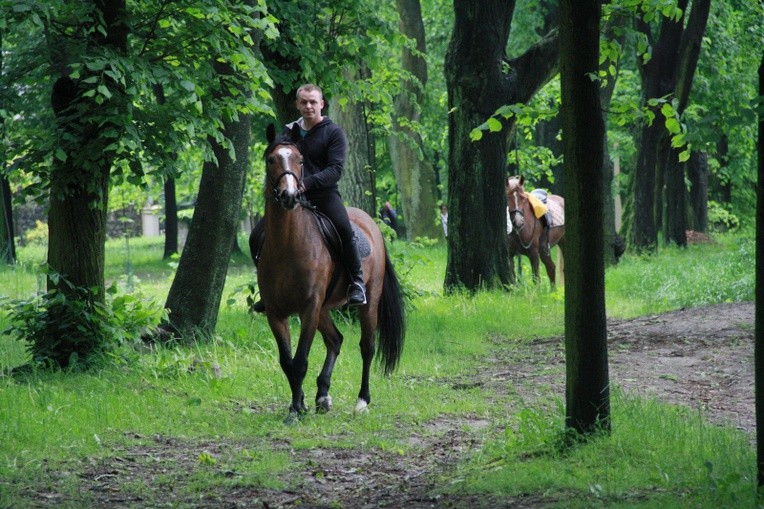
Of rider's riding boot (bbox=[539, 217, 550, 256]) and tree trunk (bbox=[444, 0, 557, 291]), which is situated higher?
tree trunk (bbox=[444, 0, 557, 291])

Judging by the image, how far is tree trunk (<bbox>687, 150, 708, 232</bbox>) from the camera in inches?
1531

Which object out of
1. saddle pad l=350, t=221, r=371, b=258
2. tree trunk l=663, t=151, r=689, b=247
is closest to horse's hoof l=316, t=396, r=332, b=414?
saddle pad l=350, t=221, r=371, b=258

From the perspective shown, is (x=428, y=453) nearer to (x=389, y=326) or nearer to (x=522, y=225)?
(x=389, y=326)

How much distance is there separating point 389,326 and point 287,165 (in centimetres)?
261

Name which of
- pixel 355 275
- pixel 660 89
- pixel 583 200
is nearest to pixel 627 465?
pixel 583 200

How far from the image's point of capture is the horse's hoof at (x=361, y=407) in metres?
9.78

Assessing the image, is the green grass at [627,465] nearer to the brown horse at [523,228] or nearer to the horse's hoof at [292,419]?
the horse's hoof at [292,419]

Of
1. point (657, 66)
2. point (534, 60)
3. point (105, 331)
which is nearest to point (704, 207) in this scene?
point (657, 66)

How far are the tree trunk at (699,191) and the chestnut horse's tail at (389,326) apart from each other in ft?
96.9

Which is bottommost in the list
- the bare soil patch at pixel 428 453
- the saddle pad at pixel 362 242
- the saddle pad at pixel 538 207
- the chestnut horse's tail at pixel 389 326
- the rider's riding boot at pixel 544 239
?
the bare soil patch at pixel 428 453

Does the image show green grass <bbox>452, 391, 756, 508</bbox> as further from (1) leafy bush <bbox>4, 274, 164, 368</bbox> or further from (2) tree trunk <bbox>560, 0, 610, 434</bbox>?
(1) leafy bush <bbox>4, 274, 164, 368</bbox>

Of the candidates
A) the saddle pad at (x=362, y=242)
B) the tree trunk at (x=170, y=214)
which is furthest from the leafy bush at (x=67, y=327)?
the tree trunk at (x=170, y=214)

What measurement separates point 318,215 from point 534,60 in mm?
9107

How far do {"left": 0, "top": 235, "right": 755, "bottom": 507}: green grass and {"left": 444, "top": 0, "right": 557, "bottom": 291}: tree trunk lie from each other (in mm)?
1643
